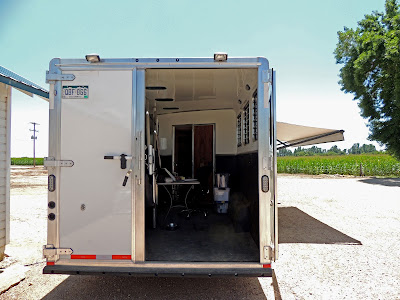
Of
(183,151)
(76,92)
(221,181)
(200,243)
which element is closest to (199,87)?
(221,181)

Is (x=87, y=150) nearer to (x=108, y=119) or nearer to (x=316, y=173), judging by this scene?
(x=108, y=119)

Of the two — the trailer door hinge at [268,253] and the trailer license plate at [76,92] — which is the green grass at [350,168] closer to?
the trailer door hinge at [268,253]

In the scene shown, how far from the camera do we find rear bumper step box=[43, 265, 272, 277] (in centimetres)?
240

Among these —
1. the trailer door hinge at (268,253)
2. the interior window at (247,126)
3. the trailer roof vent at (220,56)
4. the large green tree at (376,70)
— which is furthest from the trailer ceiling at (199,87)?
the large green tree at (376,70)

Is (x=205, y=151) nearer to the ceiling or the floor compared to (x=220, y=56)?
nearer to the floor

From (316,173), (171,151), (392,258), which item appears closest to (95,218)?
(392,258)

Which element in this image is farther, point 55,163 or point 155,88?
point 155,88

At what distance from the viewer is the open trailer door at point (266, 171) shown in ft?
8.14

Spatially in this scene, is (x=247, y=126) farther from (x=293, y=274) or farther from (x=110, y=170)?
(x=110, y=170)

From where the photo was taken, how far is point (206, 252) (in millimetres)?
2926

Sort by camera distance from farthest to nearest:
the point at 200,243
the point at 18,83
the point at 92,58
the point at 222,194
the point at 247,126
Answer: the point at 222,194 → the point at 247,126 → the point at 18,83 → the point at 200,243 → the point at 92,58

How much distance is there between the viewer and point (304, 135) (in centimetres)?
657

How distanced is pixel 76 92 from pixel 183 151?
4626 mm

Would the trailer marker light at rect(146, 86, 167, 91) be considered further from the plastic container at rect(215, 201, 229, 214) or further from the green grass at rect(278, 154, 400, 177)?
the green grass at rect(278, 154, 400, 177)
